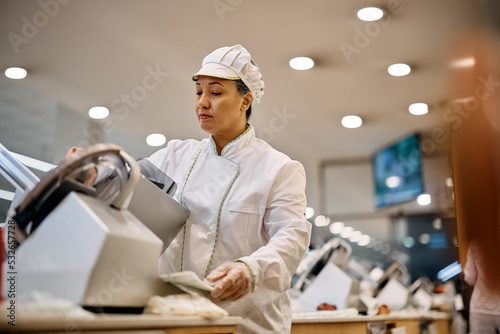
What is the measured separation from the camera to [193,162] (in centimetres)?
207

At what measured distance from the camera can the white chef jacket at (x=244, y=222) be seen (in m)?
1.87

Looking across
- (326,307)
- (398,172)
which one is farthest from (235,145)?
(398,172)

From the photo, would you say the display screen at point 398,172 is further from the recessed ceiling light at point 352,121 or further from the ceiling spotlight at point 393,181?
the recessed ceiling light at point 352,121

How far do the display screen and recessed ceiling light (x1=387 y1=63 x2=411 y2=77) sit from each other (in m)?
1.79

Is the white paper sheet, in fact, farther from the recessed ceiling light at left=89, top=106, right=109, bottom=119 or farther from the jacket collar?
the recessed ceiling light at left=89, top=106, right=109, bottom=119

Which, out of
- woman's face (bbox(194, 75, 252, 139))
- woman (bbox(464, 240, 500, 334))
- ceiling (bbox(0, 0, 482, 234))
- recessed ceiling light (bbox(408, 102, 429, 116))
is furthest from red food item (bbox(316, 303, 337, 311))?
recessed ceiling light (bbox(408, 102, 429, 116))

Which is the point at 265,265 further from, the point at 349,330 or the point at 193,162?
the point at 349,330

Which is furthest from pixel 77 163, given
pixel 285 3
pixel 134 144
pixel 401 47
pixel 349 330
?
pixel 134 144

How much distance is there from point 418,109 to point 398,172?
119 cm

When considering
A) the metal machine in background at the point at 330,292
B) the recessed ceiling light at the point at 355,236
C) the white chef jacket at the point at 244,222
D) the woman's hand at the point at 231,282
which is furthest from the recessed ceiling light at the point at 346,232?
the woman's hand at the point at 231,282

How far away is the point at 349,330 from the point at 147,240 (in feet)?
7.42

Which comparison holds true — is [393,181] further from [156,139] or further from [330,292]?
[330,292]

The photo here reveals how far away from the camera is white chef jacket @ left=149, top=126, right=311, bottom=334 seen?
1866 mm

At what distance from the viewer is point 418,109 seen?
6020 millimetres
